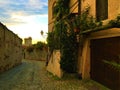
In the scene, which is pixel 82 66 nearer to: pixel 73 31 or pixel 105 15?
pixel 73 31

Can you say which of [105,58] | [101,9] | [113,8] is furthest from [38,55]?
[113,8]

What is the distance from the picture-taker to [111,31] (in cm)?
978

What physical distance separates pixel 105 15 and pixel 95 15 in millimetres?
869

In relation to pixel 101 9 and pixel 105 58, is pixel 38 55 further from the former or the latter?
pixel 105 58

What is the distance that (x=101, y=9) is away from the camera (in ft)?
37.6

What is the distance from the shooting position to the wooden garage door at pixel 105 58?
31.5 feet

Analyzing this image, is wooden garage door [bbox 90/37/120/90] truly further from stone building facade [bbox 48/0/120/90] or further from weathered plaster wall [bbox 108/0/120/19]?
weathered plaster wall [bbox 108/0/120/19]

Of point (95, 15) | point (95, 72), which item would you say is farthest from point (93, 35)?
point (95, 72)

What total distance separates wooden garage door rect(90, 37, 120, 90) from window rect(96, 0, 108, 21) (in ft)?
3.49

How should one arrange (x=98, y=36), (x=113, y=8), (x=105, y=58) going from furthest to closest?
(x=98, y=36) < (x=105, y=58) < (x=113, y=8)

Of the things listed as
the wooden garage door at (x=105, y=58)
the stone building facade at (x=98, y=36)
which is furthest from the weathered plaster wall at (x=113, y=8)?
the wooden garage door at (x=105, y=58)

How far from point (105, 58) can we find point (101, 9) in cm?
236

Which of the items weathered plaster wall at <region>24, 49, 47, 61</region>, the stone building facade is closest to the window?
the stone building facade

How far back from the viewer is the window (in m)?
10.9
